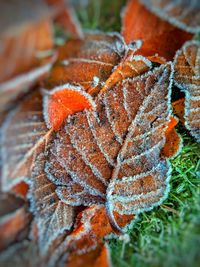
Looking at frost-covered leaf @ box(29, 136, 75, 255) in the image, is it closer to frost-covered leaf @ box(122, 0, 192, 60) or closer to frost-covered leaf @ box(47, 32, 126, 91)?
frost-covered leaf @ box(47, 32, 126, 91)

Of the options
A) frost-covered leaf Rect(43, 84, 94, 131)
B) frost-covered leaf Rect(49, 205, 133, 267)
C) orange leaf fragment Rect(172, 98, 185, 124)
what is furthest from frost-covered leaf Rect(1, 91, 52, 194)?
orange leaf fragment Rect(172, 98, 185, 124)

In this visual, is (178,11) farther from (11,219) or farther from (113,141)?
(11,219)

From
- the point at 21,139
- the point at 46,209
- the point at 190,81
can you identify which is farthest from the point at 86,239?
the point at 190,81

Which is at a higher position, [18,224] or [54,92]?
[54,92]

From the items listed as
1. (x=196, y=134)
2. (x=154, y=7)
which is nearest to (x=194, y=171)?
(x=196, y=134)

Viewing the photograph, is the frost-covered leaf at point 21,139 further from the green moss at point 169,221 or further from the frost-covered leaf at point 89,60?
the green moss at point 169,221

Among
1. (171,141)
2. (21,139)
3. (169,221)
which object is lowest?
(169,221)

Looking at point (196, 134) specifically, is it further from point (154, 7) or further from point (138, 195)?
point (154, 7)
